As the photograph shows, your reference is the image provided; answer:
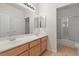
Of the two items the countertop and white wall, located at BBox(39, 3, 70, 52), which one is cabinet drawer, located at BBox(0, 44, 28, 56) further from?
white wall, located at BBox(39, 3, 70, 52)

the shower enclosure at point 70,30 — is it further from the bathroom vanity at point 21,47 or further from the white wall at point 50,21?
the bathroom vanity at point 21,47

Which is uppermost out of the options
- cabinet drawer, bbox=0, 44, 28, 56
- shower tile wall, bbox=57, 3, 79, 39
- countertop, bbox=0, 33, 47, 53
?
shower tile wall, bbox=57, 3, 79, 39

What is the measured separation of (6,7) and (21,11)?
0.24m

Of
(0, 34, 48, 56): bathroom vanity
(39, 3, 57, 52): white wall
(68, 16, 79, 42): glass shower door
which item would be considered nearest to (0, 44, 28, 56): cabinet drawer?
(0, 34, 48, 56): bathroom vanity

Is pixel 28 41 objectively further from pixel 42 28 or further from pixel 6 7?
pixel 6 7

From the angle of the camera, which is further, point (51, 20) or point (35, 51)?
point (35, 51)

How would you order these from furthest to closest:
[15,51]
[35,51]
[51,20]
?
1. [35,51]
2. [51,20]
3. [15,51]

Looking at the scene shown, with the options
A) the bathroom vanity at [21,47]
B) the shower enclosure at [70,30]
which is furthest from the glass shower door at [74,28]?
the bathroom vanity at [21,47]

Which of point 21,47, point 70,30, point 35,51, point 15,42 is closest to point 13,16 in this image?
point 15,42

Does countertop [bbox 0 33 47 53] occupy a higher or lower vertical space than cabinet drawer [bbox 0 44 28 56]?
higher

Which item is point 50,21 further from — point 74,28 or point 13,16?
point 13,16

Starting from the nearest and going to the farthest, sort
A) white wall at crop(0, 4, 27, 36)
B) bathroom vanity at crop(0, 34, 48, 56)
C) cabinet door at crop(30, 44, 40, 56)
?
bathroom vanity at crop(0, 34, 48, 56)
white wall at crop(0, 4, 27, 36)
cabinet door at crop(30, 44, 40, 56)

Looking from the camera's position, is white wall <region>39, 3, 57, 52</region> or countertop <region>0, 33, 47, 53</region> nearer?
countertop <region>0, 33, 47, 53</region>

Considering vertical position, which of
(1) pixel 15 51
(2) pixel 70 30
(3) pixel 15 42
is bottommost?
(1) pixel 15 51
